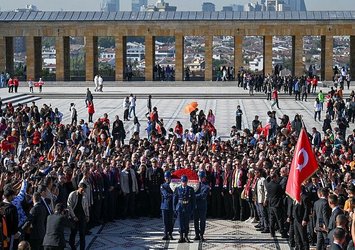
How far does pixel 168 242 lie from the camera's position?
48.3ft

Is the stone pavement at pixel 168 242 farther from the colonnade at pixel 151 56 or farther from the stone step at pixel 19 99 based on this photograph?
the colonnade at pixel 151 56

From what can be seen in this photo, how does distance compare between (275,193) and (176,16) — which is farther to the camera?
(176,16)

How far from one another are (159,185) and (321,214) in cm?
503

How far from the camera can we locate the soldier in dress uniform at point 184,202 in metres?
14.3

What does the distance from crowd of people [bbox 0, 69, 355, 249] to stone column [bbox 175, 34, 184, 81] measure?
32.7 m

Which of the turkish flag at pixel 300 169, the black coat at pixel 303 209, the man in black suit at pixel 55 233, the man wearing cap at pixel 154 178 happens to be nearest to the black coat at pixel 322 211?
the turkish flag at pixel 300 169

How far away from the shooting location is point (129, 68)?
58.8 meters

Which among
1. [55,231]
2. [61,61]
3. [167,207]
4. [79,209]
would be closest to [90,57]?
[61,61]

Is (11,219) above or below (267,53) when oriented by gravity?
below

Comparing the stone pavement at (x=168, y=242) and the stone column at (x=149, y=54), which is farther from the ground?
the stone column at (x=149, y=54)

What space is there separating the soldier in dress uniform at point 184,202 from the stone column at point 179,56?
4205 cm

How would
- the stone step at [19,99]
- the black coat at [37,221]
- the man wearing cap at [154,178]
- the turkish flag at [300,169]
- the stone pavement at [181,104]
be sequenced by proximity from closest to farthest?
the black coat at [37,221] → the turkish flag at [300,169] → the man wearing cap at [154,178] → the stone pavement at [181,104] → the stone step at [19,99]

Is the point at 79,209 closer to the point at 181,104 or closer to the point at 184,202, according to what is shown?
the point at 184,202

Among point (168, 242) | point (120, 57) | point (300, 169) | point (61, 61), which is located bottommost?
point (168, 242)
